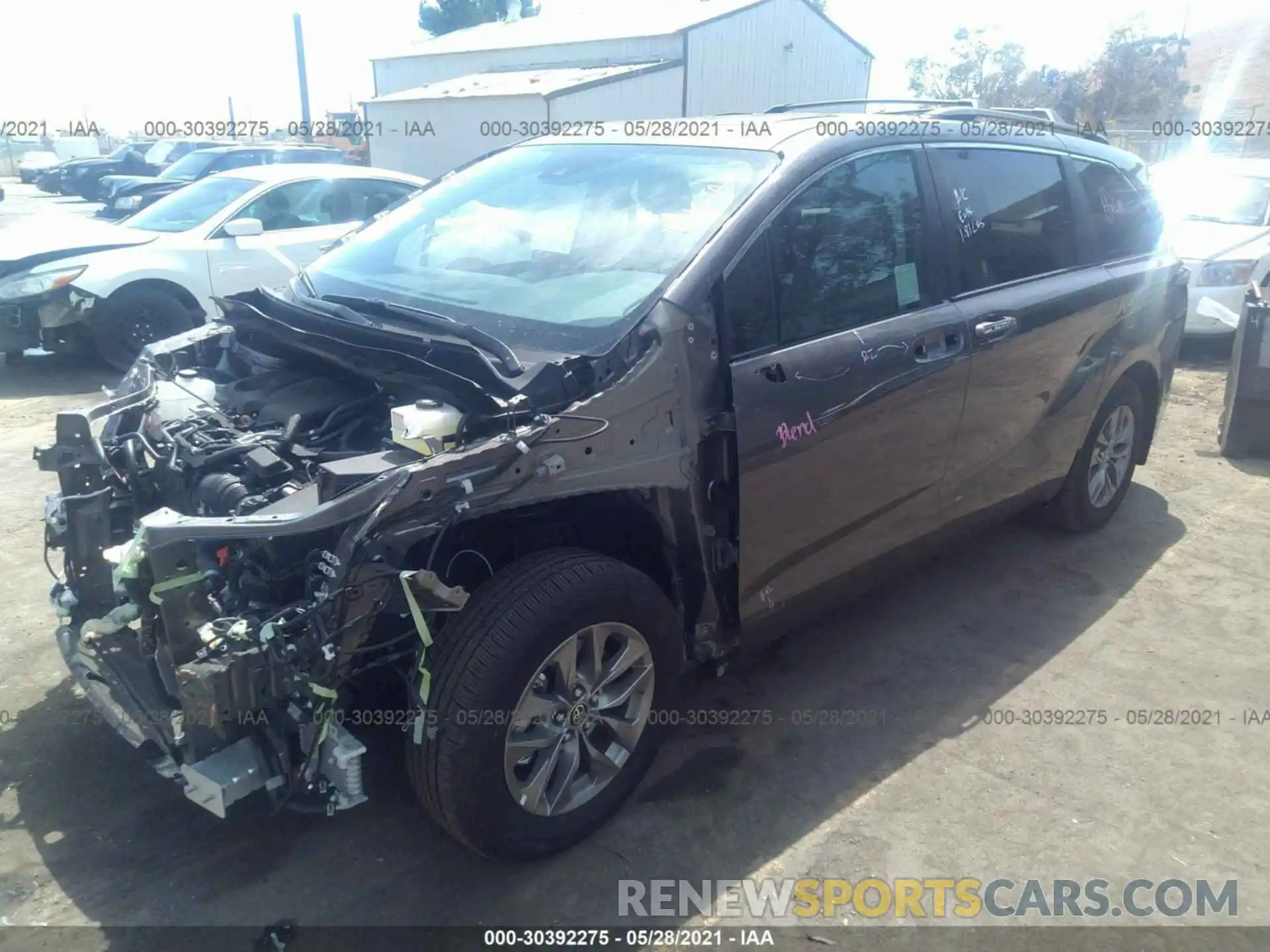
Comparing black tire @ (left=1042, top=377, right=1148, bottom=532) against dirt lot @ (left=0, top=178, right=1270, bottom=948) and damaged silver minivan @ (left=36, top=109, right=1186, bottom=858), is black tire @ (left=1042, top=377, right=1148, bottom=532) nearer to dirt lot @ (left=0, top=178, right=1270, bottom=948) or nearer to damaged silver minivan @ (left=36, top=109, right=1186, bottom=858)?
dirt lot @ (left=0, top=178, right=1270, bottom=948)

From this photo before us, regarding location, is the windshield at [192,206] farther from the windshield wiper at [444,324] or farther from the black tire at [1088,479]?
the black tire at [1088,479]

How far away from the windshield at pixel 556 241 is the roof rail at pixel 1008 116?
1296 mm

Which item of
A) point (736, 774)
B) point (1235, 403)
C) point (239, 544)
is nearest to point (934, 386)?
point (736, 774)

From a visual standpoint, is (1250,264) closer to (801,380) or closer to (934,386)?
(934,386)

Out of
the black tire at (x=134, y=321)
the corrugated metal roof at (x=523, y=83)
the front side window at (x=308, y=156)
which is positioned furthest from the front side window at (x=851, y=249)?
the corrugated metal roof at (x=523, y=83)

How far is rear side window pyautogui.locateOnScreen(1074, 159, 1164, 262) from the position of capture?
4.41 m

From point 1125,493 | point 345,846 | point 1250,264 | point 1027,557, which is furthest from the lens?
point 1250,264

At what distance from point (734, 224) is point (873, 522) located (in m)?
1.20

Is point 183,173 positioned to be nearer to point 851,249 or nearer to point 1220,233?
point 1220,233

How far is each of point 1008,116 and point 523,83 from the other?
21.6 meters

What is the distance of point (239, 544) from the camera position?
8.00 feet

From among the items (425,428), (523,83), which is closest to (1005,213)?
(425,428)

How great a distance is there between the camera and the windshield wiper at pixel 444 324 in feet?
8.79

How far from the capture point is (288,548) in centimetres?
242
